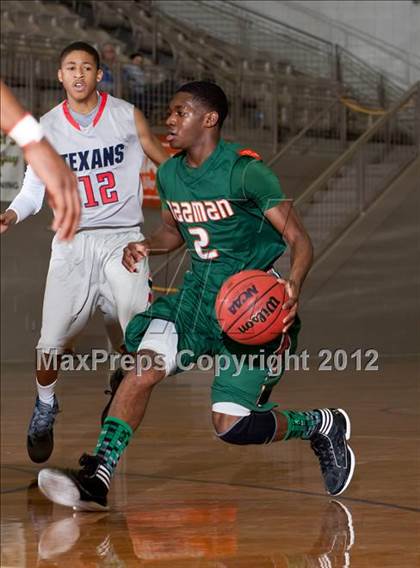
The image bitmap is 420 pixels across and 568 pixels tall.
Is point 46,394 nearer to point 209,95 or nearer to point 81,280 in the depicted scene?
point 81,280

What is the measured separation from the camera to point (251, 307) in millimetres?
4629

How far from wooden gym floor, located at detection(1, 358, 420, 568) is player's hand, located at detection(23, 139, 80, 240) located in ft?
5.10

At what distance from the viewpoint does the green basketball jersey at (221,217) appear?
4.98 m

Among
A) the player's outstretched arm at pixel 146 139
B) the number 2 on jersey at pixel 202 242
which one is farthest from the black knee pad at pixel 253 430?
the player's outstretched arm at pixel 146 139

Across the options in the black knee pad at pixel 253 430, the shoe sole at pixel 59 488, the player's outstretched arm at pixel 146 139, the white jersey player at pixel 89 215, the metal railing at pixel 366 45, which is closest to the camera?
the shoe sole at pixel 59 488

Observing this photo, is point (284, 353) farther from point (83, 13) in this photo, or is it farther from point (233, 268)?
point (83, 13)

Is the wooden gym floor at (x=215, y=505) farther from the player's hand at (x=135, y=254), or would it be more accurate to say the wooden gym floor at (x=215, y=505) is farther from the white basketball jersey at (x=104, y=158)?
the white basketball jersey at (x=104, y=158)

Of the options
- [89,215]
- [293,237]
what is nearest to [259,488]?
[293,237]

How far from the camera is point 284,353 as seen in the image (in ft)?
16.6

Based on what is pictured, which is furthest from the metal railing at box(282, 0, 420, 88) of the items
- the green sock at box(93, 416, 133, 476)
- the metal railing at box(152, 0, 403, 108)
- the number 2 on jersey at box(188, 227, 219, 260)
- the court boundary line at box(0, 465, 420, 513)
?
the green sock at box(93, 416, 133, 476)

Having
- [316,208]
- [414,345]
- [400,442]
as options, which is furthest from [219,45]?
[400,442]

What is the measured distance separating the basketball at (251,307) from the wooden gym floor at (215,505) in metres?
0.69

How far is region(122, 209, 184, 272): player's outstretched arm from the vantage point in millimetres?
5047

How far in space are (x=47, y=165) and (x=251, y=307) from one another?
6.85 ft
